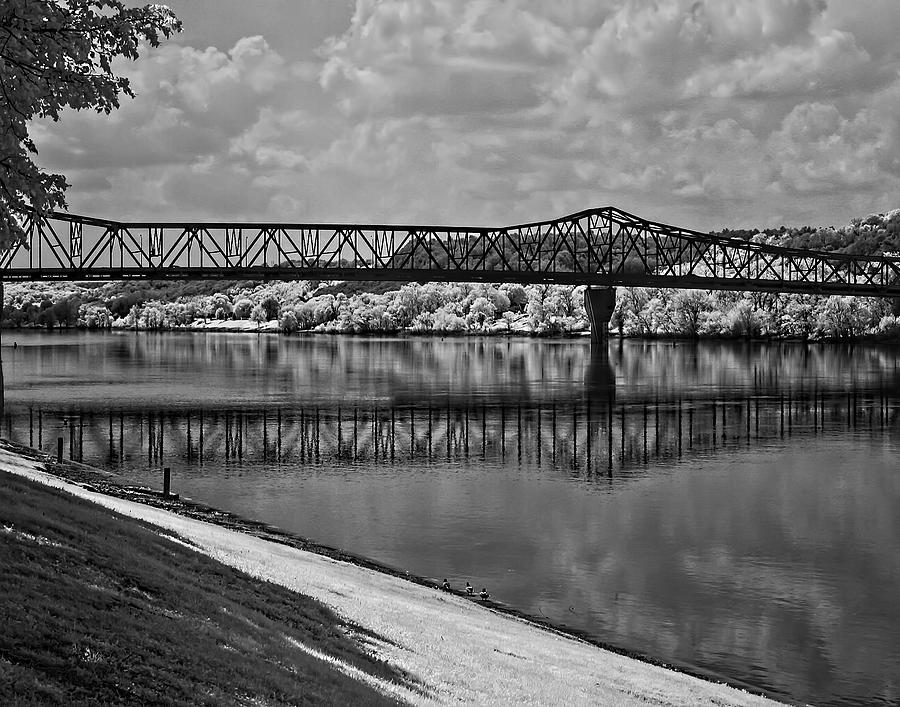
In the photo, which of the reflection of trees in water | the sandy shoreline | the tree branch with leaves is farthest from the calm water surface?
the tree branch with leaves

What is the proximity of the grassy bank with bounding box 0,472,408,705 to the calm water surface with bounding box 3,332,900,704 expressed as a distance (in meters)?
11.1

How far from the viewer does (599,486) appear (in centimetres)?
5381

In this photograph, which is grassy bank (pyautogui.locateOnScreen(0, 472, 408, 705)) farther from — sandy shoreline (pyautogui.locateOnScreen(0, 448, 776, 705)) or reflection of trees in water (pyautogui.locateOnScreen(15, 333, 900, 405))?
reflection of trees in water (pyautogui.locateOnScreen(15, 333, 900, 405))

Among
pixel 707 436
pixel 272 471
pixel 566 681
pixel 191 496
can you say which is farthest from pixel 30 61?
pixel 707 436

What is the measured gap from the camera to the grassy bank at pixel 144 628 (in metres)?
13.9

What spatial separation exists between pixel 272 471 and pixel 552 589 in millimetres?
26665

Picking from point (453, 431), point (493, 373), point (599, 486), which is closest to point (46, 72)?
point (599, 486)

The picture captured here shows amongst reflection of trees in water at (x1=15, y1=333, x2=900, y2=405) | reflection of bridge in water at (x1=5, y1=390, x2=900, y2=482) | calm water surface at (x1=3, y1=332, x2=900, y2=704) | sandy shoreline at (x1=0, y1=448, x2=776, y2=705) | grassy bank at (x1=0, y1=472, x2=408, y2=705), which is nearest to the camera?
grassy bank at (x1=0, y1=472, x2=408, y2=705)

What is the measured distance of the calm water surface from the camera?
101 feet

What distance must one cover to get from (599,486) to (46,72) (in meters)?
38.9

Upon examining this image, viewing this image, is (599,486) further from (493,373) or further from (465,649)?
(493,373)

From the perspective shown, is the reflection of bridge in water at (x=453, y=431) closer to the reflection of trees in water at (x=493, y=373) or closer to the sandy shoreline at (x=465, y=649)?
the reflection of trees in water at (x=493, y=373)

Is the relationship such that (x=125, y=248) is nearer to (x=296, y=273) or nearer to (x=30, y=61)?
(x=296, y=273)

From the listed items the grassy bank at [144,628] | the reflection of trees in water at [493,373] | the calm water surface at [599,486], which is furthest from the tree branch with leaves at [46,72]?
the reflection of trees in water at [493,373]
